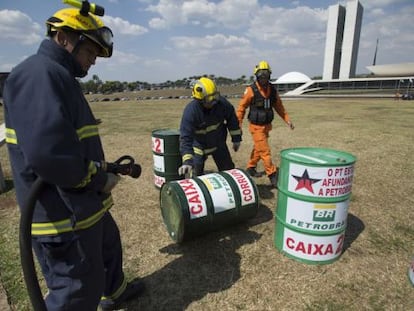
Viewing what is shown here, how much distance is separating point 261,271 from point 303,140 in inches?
286

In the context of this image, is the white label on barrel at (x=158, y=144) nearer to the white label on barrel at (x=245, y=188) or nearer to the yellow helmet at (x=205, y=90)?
the yellow helmet at (x=205, y=90)

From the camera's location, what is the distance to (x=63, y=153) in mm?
1458

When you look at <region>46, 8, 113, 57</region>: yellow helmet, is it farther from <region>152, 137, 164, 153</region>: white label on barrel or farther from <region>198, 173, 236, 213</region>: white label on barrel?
<region>152, 137, 164, 153</region>: white label on barrel

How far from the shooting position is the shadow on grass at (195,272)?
2727 mm

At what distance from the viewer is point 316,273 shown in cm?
300

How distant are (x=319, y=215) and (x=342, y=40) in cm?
8021

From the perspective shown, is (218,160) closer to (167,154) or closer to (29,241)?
(167,154)

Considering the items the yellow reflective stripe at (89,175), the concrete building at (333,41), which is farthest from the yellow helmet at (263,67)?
the concrete building at (333,41)

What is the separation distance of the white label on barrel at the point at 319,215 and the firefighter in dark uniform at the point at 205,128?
5.53ft

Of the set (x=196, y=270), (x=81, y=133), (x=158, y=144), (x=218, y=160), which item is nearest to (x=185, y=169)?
(x=218, y=160)

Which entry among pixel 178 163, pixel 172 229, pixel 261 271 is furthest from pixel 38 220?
pixel 178 163

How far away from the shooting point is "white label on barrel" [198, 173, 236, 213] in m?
3.41

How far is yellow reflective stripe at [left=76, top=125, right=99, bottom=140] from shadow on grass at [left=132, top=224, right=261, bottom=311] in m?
1.83

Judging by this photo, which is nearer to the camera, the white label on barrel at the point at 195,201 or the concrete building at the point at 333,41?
the white label on barrel at the point at 195,201
